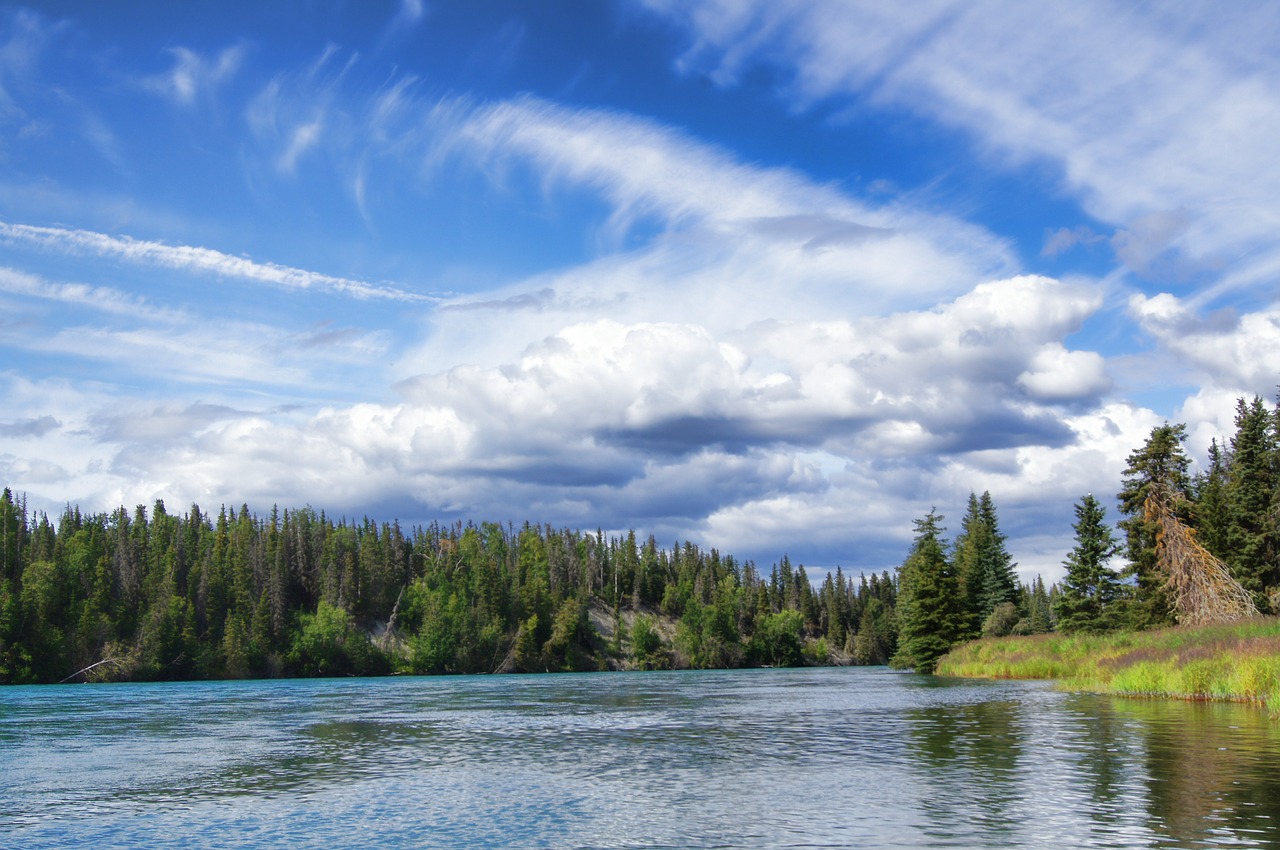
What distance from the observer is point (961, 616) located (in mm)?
102375

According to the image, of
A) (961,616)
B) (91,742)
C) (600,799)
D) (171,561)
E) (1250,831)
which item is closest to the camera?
(1250,831)

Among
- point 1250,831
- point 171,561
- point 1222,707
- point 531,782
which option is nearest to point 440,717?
point 531,782

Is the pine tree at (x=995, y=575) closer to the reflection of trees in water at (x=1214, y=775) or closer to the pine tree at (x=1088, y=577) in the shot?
the pine tree at (x=1088, y=577)

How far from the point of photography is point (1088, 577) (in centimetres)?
8381

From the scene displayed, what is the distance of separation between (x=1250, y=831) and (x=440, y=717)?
4395 centimetres

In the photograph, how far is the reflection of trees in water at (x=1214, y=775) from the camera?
1841 cm

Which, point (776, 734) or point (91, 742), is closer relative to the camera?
point (776, 734)

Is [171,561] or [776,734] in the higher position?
[171,561]

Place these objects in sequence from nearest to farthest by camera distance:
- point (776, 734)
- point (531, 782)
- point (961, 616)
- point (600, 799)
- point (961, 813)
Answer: point (961, 813) < point (600, 799) < point (531, 782) < point (776, 734) < point (961, 616)

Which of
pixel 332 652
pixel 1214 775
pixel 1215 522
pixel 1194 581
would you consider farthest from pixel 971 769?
pixel 332 652

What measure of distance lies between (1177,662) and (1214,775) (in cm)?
2524

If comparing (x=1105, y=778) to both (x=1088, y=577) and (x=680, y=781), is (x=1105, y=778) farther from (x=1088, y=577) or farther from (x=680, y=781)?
(x=1088, y=577)

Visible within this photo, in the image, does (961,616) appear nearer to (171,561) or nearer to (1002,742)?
(1002,742)

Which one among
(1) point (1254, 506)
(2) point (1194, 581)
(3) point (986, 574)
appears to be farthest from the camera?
(3) point (986, 574)
